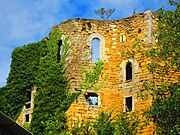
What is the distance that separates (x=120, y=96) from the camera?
90.3 ft

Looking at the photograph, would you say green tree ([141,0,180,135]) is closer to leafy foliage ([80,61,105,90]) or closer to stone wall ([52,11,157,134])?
stone wall ([52,11,157,134])

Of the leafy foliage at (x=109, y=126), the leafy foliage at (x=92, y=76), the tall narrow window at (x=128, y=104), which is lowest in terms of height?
the leafy foliage at (x=109, y=126)

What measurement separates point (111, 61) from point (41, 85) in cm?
471

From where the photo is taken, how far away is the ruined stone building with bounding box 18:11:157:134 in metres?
26.9

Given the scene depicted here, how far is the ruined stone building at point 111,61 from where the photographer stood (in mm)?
26864

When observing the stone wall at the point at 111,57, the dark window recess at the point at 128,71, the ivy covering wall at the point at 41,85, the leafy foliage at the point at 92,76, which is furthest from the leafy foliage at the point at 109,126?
the dark window recess at the point at 128,71

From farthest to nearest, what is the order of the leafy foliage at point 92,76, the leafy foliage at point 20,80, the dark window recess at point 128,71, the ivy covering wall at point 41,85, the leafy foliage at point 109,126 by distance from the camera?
the leafy foliage at point 20,80
the dark window recess at point 128,71
the leafy foliage at point 92,76
the ivy covering wall at point 41,85
the leafy foliage at point 109,126

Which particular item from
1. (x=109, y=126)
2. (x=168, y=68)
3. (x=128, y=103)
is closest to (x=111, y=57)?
(x=128, y=103)

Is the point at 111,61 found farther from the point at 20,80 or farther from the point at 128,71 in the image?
the point at 20,80

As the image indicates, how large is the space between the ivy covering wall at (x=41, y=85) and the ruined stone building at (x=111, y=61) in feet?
1.89

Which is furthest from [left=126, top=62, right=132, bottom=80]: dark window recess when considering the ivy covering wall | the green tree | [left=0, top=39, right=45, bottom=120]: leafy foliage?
[left=0, top=39, right=45, bottom=120]: leafy foliage

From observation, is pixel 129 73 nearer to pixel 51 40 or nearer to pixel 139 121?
pixel 139 121

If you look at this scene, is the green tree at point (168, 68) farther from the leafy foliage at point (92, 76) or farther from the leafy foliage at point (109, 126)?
the leafy foliage at point (92, 76)

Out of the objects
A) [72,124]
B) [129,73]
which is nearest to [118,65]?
[129,73]
